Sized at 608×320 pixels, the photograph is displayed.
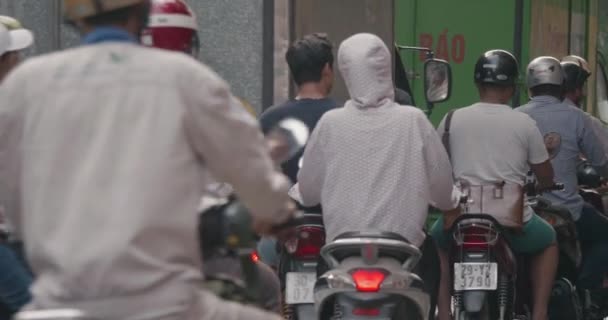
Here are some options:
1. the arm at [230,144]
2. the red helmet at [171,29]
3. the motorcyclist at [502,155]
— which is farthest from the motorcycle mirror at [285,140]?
the motorcyclist at [502,155]

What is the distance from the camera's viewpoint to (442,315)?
907 cm

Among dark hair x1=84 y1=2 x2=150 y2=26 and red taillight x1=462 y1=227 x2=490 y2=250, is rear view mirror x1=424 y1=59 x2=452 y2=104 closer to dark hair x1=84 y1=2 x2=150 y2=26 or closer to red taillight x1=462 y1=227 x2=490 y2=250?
red taillight x1=462 y1=227 x2=490 y2=250

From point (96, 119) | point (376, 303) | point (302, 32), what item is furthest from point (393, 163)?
point (302, 32)

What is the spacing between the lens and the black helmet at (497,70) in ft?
30.4

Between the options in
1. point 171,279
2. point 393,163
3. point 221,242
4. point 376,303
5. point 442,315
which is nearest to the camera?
point 171,279

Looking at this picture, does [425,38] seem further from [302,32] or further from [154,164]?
→ [154,164]

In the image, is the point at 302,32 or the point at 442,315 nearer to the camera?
the point at 442,315

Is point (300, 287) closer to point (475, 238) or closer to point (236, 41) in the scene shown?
point (475, 238)

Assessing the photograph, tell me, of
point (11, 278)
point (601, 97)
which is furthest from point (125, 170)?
point (601, 97)

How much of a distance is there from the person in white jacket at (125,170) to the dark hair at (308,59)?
4270 mm

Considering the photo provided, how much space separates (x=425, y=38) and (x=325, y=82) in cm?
771

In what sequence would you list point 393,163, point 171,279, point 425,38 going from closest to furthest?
point 171,279, point 393,163, point 425,38

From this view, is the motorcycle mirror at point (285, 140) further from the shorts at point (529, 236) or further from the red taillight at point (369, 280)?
the shorts at point (529, 236)

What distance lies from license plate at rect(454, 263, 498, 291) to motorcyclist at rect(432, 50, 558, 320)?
1.51ft
